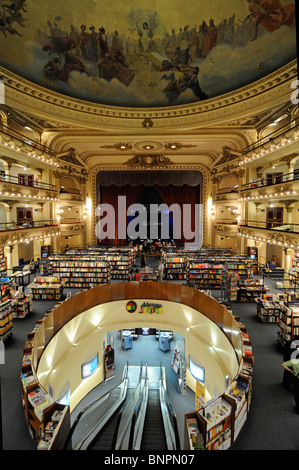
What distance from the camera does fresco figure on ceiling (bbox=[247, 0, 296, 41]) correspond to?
8.43 metres

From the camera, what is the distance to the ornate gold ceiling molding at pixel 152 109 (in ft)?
31.7

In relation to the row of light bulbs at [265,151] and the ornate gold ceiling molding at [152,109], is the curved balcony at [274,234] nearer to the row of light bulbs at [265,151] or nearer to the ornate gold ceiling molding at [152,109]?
the row of light bulbs at [265,151]

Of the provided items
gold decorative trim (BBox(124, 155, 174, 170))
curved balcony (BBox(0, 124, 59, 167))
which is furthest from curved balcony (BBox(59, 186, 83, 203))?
gold decorative trim (BBox(124, 155, 174, 170))

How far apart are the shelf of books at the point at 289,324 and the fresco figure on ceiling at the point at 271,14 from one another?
10143 mm

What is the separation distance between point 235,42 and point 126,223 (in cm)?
1293

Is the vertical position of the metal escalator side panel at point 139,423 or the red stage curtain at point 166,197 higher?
the red stage curtain at point 166,197

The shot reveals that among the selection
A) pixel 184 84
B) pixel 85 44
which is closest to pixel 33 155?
pixel 85 44

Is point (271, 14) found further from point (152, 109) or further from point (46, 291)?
point (46, 291)

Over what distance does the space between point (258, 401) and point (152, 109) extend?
12854 millimetres

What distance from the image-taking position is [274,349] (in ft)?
20.6

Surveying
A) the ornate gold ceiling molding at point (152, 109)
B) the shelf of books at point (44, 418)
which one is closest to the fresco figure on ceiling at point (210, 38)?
the ornate gold ceiling molding at point (152, 109)

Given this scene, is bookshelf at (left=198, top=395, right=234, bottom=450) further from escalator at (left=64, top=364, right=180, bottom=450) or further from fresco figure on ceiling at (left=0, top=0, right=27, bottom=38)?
fresco figure on ceiling at (left=0, top=0, right=27, bottom=38)

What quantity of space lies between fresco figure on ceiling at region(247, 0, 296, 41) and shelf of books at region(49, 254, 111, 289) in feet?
38.9

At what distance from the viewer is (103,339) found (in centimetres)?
1090
